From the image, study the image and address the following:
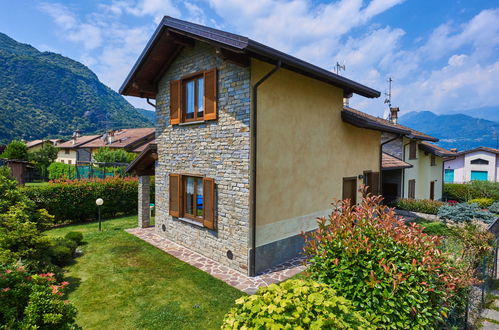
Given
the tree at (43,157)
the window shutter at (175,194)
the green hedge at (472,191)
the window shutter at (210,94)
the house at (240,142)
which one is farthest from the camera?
the tree at (43,157)

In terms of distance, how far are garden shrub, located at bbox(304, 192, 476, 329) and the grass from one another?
300 centimetres

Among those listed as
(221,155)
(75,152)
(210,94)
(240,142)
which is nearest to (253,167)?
(240,142)

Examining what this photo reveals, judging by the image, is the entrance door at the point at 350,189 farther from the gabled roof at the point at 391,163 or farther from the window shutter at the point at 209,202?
the window shutter at the point at 209,202

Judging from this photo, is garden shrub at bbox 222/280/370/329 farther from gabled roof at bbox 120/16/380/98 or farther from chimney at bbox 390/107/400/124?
chimney at bbox 390/107/400/124

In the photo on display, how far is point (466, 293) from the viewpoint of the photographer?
14.7ft

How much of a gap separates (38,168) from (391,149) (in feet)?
148

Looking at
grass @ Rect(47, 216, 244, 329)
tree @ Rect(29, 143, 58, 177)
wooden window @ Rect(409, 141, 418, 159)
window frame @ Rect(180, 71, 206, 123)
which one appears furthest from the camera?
tree @ Rect(29, 143, 58, 177)

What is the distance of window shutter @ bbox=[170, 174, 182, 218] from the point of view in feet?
31.0

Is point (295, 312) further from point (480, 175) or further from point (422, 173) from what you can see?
point (480, 175)

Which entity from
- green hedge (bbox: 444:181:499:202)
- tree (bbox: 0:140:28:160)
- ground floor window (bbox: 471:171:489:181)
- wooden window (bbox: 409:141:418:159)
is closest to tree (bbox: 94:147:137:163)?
tree (bbox: 0:140:28:160)

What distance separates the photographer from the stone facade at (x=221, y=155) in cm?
727

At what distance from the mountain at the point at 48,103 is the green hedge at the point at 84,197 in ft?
236

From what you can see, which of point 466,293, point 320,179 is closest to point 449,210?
point 320,179

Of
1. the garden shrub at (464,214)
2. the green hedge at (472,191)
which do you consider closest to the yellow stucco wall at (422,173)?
the green hedge at (472,191)
